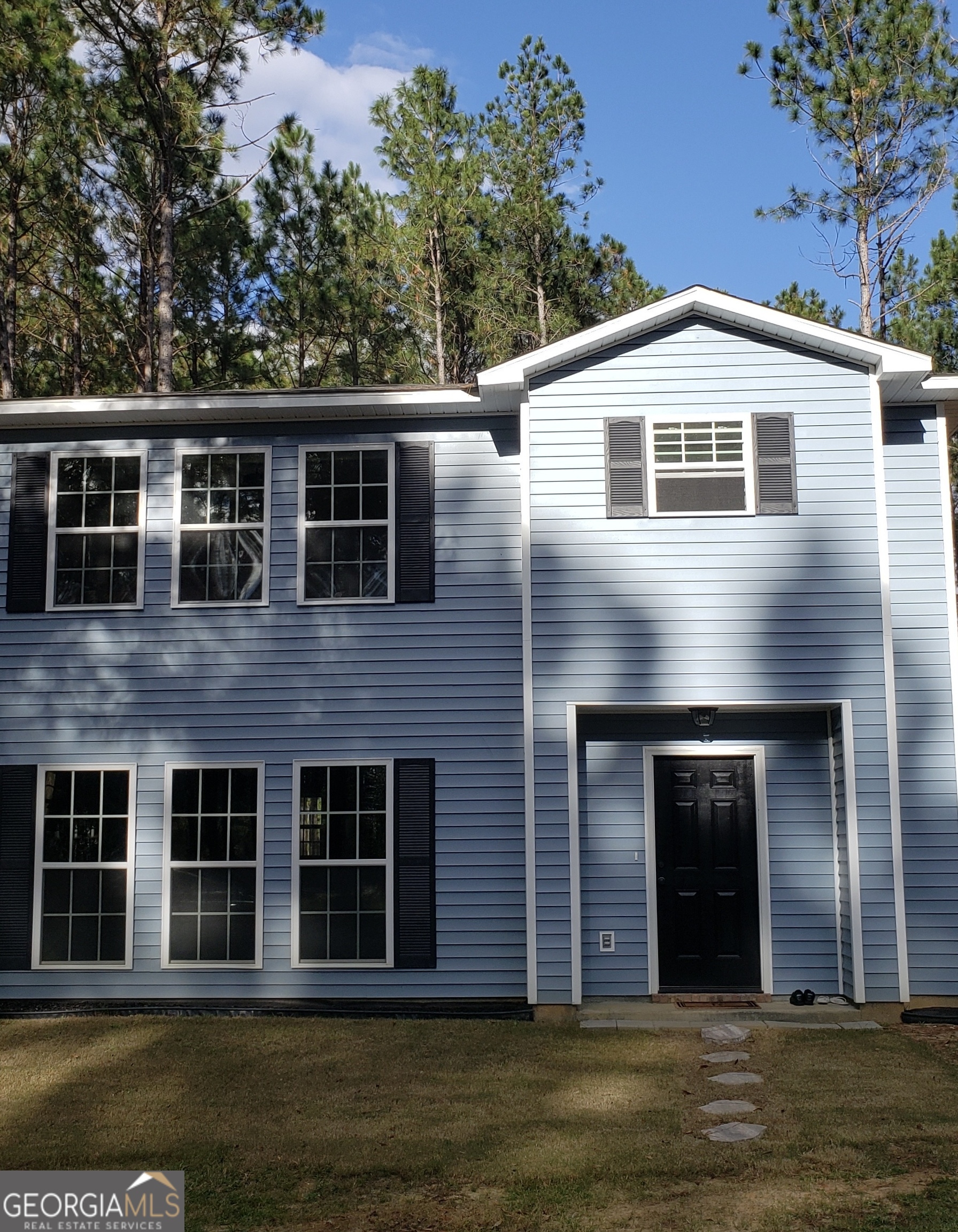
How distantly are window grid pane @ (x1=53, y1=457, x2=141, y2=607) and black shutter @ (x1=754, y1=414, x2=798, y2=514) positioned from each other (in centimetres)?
528

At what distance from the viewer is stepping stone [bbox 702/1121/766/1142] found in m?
6.05

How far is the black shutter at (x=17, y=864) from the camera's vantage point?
980 centimetres

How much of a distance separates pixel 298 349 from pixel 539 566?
41.2 ft

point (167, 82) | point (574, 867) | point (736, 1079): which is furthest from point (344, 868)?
point (167, 82)

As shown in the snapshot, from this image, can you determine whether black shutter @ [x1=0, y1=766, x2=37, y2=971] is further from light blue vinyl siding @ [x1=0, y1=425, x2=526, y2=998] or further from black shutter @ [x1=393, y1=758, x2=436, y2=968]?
black shutter @ [x1=393, y1=758, x2=436, y2=968]

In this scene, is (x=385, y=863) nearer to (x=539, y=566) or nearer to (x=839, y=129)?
(x=539, y=566)

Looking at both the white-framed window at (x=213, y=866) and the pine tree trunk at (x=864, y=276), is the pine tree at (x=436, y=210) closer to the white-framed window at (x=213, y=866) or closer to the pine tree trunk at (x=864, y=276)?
the pine tree trunk at (x=864, y=276)

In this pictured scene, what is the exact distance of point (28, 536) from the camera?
10.3 metres

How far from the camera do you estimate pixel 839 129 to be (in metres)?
17.8

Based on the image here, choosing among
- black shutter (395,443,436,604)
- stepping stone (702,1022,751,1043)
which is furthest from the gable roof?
stepping stone (702,1022,751,1043)

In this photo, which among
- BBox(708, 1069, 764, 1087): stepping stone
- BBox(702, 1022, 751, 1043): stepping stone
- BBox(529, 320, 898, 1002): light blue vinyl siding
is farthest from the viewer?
BBox(529, 320, 898, 1002): light blue vinyl siding

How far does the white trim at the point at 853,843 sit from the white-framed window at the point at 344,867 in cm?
359

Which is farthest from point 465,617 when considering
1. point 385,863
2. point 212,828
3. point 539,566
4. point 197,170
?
point 197,170

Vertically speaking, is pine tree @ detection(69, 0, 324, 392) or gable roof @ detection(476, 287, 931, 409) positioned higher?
pine tree @ detection(69, 0, 324, 392)
